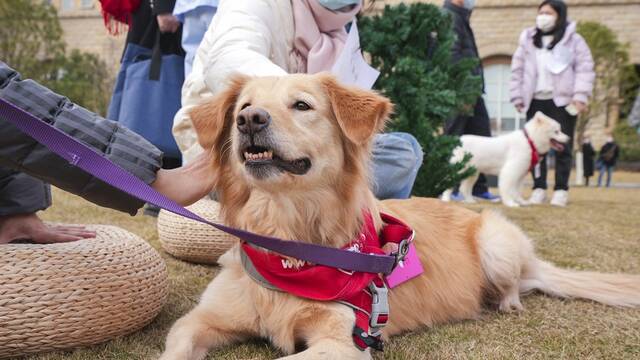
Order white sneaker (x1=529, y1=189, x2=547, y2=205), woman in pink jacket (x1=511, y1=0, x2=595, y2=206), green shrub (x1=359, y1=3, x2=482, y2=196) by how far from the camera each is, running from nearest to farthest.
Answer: green shrub (x1=359, y1=3, x2=482, y2=196) → woman in pink jacket (x1=511, y1=0, x2=595, y2=206) → white sneaker (x1=529, y1=189, x2=547, y2=205)

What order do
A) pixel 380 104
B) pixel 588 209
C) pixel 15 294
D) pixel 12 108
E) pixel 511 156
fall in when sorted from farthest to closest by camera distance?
1. pixel 511 156
2. pixel 588 209
3. pixel 380 104
4. pixel 15 294
5. pixel 12 108

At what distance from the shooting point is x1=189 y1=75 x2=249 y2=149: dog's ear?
7.22 feet

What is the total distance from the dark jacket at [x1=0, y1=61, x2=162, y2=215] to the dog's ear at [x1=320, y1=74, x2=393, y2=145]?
0.73m

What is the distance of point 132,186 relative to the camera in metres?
1.67

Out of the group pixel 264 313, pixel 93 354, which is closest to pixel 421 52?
pixel 264 313

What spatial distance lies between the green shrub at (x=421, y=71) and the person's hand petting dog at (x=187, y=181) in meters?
2.59

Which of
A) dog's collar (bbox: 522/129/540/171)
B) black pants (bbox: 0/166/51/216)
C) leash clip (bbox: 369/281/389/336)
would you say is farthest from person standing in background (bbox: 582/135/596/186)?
black pants (bbox: 0/166/51/216)

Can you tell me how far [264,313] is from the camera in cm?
201

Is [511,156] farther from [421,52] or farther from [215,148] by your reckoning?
[215,148]

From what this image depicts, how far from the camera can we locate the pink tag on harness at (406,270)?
2305 mm

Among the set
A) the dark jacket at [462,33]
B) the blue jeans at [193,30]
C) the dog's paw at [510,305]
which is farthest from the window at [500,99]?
the dog's paw at [510,305]

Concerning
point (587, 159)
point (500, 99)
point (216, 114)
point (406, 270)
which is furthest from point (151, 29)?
point (500, 99)

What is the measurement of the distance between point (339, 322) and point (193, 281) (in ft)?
4.76

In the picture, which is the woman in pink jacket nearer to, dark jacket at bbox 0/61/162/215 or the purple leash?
the purple leash
